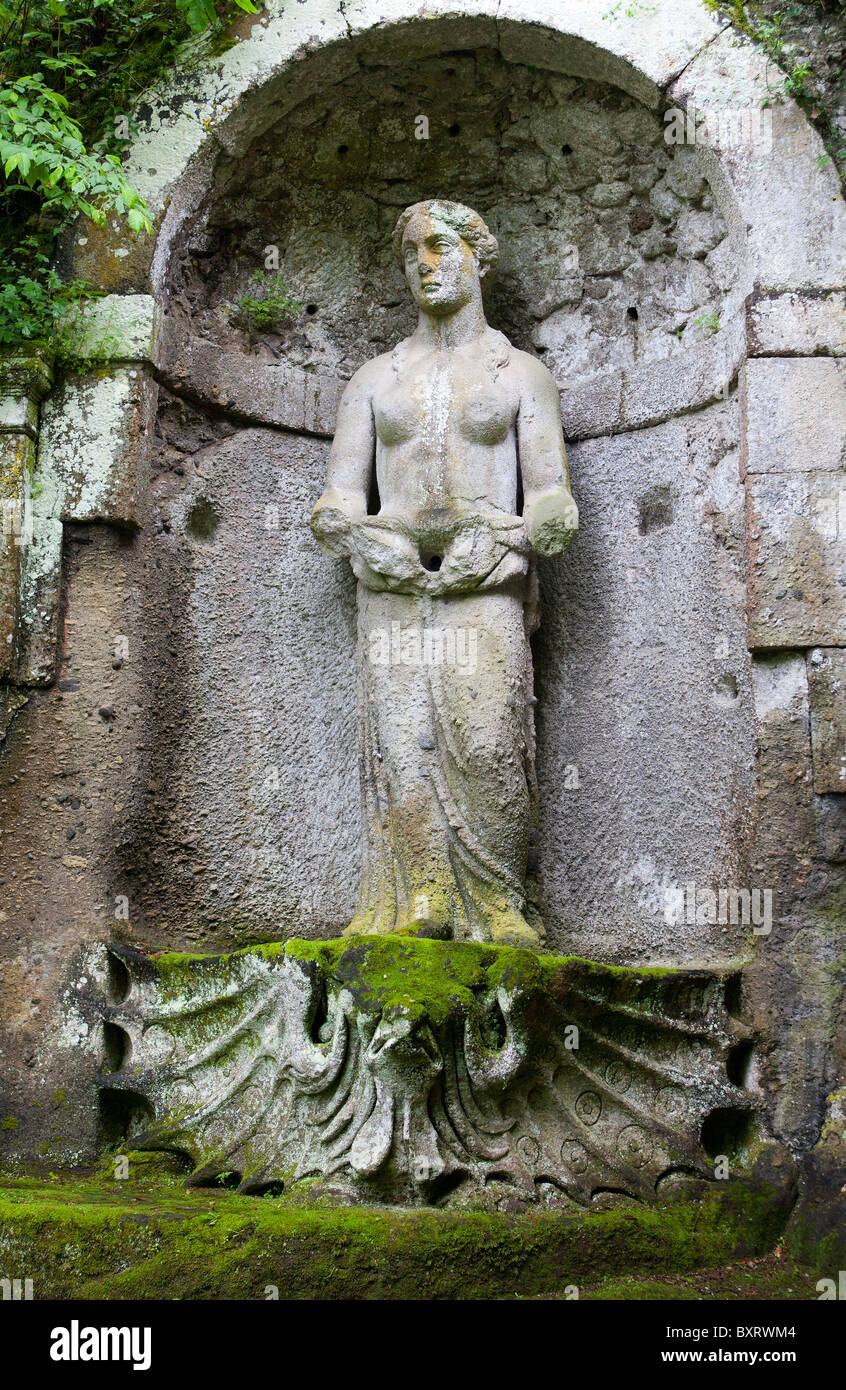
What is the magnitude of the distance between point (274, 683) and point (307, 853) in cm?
67

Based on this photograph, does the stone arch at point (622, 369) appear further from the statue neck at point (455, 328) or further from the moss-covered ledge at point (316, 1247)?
the moss-covered ledge at point (316, 1247)

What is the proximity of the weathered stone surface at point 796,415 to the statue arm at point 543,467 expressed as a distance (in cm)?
68

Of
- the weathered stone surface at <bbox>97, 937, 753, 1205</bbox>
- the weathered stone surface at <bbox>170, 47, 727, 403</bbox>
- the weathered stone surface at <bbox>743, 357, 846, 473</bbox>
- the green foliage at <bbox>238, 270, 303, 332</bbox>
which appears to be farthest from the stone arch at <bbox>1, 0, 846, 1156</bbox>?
the weathered stone surface at <bbox>97, 937, 753, 1205</bbox>

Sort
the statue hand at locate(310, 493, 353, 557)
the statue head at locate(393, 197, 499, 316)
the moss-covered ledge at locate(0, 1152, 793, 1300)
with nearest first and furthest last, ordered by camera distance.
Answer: the moss-covered ledge at locate(0, 1152, 793, 1300)
the statue hand at locate(310, 493, 353, 557)
the statue head at locate(393, 197, 499, 316)

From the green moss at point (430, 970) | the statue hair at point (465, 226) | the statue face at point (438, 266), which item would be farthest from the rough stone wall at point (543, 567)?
the green moss at point (430, 970)

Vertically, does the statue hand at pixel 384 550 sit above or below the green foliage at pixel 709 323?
below

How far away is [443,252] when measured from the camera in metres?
5.18

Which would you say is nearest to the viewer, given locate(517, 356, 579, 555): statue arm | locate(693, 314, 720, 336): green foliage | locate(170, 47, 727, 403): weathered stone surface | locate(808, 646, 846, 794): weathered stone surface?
locate(808, 646, 846, 794): weathered stone surface

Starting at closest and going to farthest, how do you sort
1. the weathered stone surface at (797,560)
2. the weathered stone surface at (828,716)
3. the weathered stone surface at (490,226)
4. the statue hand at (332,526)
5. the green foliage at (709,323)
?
1. the weathered stone surface at (828,716)
2. the weathered stone surface at (797,560)
3. the statue hand at (332,526)
4. the green foliage at (709,323)
5. the weathered stone surface at (490,226)

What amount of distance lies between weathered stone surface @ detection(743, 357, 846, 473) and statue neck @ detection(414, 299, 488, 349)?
42.0 inches

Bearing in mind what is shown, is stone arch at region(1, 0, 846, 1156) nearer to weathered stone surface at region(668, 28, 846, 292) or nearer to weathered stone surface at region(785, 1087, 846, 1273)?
weathered stone surface at region(668, 28, 846, 292)

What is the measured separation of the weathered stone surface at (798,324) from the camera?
487 cm

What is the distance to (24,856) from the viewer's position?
185 inches

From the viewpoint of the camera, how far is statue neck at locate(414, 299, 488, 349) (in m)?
→ 5.21
